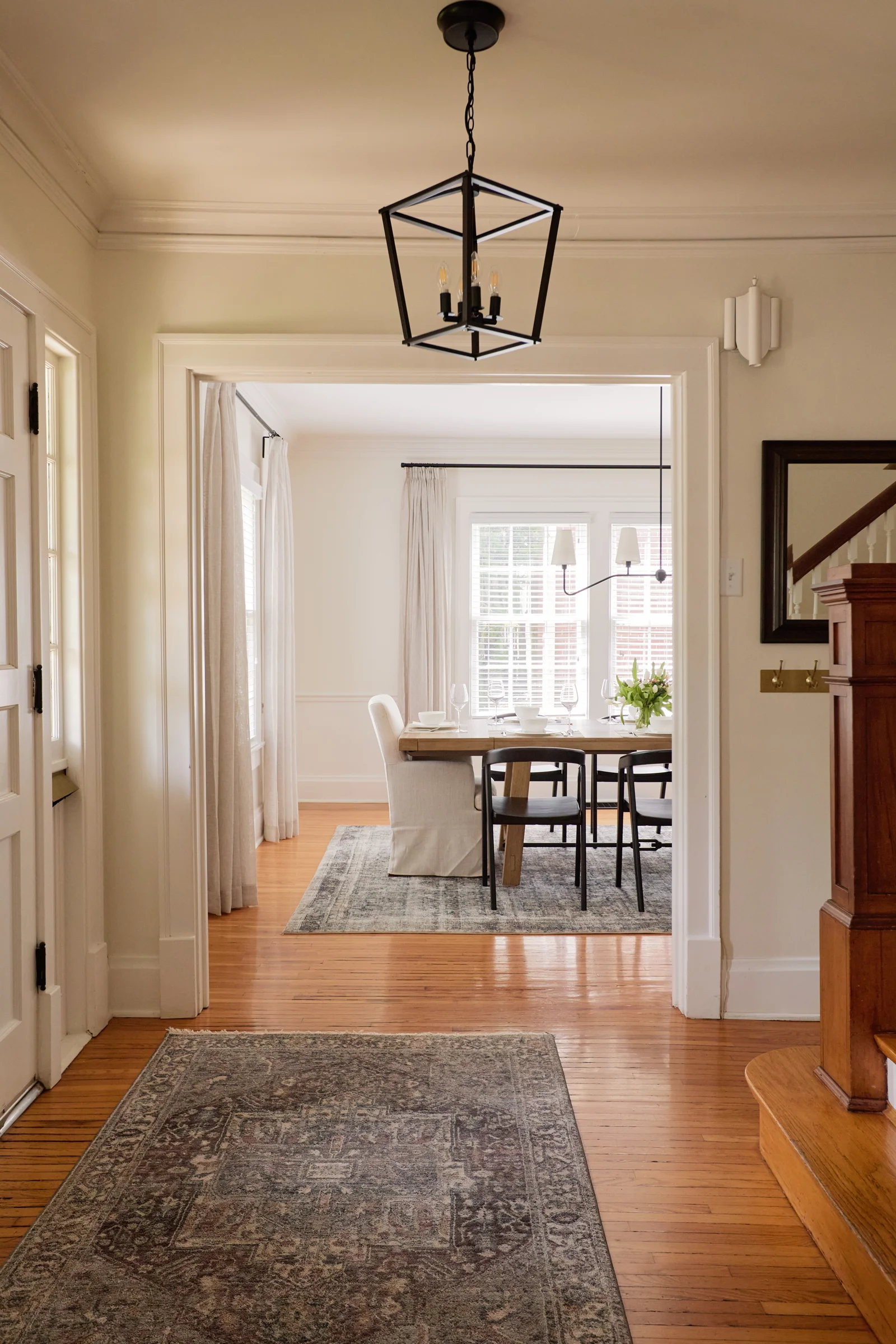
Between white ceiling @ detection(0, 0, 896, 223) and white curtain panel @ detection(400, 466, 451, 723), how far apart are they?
4243 millimetres

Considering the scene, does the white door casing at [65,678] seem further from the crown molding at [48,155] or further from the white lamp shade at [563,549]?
the white lamp shade at [563,549]

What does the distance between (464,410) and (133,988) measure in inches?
176

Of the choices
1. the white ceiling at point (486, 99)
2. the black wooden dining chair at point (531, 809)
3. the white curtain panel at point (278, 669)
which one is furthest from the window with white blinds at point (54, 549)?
the white curtain panel at point (278, 669)

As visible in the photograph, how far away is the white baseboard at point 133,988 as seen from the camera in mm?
3396

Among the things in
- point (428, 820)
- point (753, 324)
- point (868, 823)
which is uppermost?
point (753, 324)

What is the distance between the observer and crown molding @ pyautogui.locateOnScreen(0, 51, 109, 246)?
2.56 m

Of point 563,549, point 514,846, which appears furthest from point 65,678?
point 563,549

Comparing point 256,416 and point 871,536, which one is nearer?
point 871,536

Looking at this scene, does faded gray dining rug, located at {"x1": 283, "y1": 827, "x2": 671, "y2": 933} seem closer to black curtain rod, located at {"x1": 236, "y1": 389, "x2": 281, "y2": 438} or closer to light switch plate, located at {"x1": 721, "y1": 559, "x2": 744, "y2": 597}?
light switch plate, located at {"x1": 721, "y1": 559, "x2": 744, "y2": 597}

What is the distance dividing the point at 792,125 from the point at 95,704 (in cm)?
276

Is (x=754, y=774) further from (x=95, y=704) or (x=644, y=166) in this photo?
(x=95, y=704)

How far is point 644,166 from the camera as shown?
9.98ft

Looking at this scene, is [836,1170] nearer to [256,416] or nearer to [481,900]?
[481,900]

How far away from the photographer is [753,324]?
10.7ft
